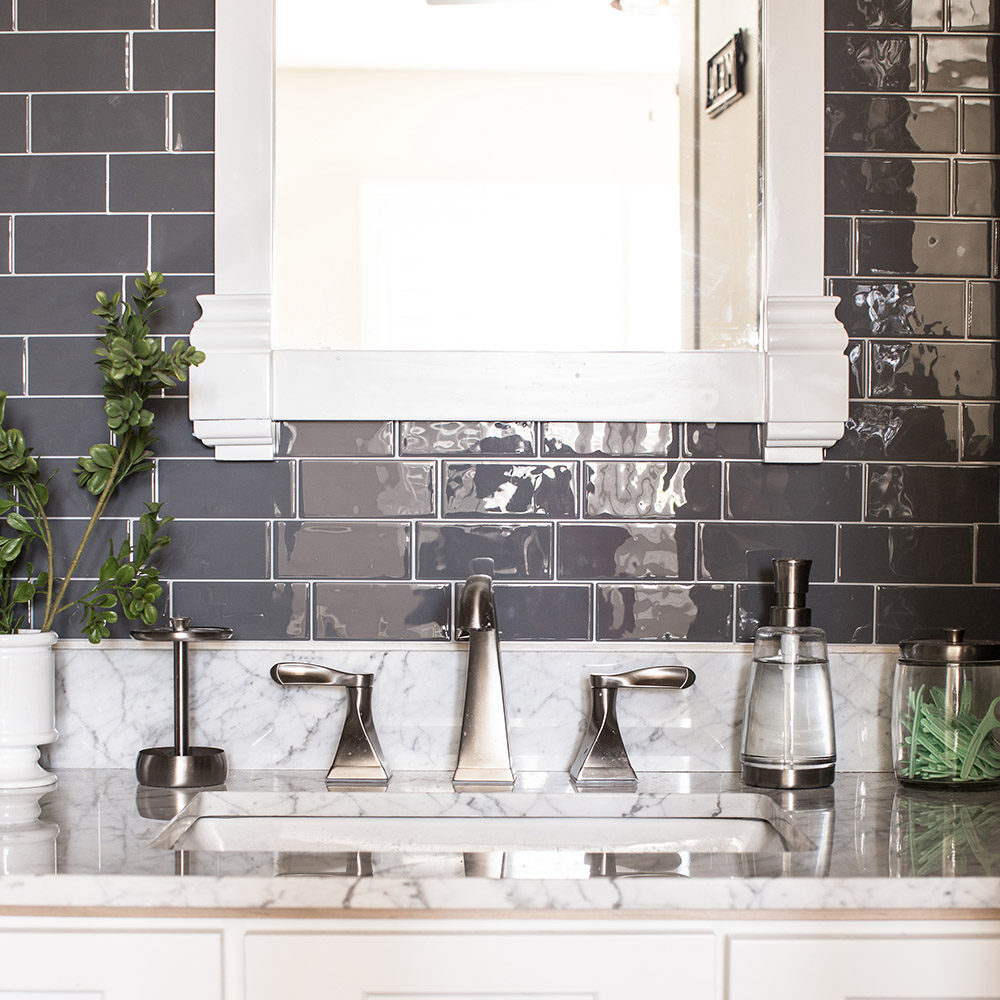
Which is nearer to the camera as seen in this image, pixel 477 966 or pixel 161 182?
pixel 477 966

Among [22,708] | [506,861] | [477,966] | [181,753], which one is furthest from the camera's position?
[181,753]

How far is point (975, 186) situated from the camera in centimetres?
151

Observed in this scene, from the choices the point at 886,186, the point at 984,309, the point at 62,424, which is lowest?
the point at 62,424

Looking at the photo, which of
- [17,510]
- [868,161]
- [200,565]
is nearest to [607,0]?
[868,161]

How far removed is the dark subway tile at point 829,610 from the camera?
1493 millimetres

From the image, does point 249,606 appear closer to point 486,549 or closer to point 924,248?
point 486,549

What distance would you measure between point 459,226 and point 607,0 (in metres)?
0.39

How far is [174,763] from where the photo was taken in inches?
52.6

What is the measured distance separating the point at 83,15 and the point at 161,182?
0.87 ft

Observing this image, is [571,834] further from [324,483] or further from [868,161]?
[868,161]

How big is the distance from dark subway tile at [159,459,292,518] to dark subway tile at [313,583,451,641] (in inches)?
5.5

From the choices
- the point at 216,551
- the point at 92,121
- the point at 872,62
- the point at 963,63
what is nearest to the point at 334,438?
the point at 216,551

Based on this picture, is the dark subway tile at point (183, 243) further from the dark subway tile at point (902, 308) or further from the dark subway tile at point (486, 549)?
the dark subway tile at point (902, 308)

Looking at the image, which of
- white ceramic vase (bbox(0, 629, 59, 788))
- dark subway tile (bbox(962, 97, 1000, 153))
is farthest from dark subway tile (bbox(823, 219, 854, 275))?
white ceramic vase (bbox(0, 629, 59, 788))
